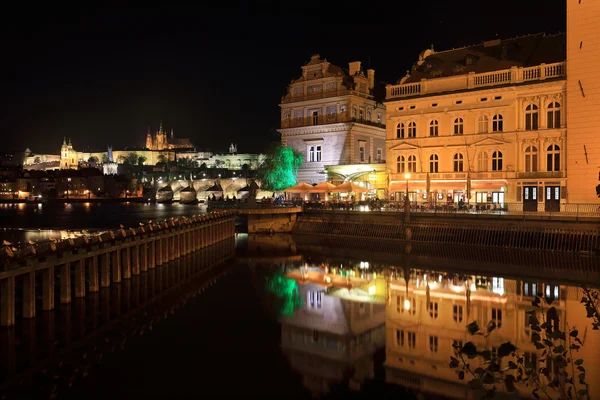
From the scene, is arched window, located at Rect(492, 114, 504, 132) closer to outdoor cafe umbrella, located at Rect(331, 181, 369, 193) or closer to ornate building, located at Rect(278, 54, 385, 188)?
outdoor cafe umbrella, located at Rect(331, 181, 369, 193)

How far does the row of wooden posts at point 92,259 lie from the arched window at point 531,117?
1015 inches

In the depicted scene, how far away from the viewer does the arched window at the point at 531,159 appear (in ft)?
144

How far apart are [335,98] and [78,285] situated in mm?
41753

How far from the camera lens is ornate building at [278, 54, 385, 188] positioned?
60875 millimetres

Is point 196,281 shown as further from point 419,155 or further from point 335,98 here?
point 335,98

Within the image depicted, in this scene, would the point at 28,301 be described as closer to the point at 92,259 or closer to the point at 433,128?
the point at 92,259

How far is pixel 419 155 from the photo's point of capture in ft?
165

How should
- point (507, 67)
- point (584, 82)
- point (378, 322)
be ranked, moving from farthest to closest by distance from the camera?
point (507, 67), point (584, 82), point (378, 322)

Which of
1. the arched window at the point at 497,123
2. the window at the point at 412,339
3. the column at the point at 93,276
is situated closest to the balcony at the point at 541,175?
the arched window at the point at 497,123

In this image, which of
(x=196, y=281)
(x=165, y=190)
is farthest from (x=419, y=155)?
(x=165, y=190)

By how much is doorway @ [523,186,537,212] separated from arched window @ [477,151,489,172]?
143 inches

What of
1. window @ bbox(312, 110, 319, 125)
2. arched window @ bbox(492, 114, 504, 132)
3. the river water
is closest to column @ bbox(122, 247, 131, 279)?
the river water

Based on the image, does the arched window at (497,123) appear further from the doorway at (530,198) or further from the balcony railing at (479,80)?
the doorway at (530,198)

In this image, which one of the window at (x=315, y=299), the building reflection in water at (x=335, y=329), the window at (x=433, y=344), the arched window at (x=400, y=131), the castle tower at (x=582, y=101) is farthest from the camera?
the arched window at (x=400, y=131)
